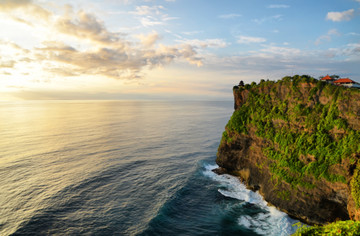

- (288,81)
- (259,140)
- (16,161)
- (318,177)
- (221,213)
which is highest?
(288,81)

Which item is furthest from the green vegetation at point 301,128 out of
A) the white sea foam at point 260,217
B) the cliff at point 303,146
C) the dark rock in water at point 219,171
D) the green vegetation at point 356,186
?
the dark rock in water at point 219,171

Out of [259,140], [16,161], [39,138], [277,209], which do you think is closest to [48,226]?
[16,161]

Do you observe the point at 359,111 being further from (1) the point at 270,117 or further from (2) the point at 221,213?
(2) the point at 221,213

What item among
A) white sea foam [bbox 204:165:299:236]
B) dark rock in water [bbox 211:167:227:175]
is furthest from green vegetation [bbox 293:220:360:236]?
dark rock in water [bbox 211:167:227:175]

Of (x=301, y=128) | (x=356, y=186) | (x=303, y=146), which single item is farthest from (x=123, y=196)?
(x=356, y=186)

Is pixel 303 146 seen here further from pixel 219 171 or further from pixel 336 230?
pixel 336 230

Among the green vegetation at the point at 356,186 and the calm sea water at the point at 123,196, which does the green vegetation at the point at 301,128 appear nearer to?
the green vegetation at the point at 356,186
